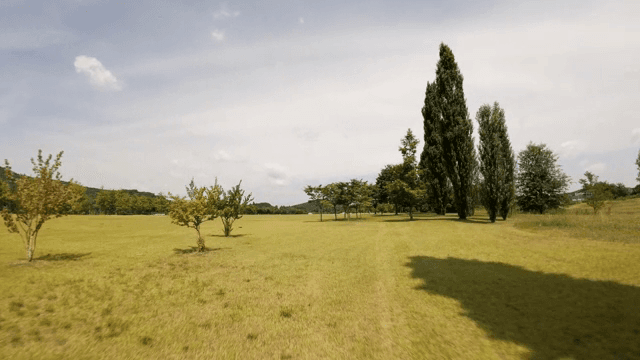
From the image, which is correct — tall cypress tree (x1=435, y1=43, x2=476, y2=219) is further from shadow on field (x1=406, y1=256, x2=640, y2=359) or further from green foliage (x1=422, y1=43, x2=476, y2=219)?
shadow on field (x1=406, y1=256, x2=640, y2=359)

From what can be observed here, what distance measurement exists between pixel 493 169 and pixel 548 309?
2813 cm

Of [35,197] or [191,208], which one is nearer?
[35,197]

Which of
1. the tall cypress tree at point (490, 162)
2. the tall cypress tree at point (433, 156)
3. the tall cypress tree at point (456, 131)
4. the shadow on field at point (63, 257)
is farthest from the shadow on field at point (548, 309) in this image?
the tall cypress tree at point (433, 156)

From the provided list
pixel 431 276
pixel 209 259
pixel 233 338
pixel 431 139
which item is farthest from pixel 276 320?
pixel 431 139

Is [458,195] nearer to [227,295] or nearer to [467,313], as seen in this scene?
[467,313]

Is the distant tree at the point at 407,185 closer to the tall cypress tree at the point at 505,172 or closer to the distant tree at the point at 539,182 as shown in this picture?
the tall cypress tree at the point at 505,172

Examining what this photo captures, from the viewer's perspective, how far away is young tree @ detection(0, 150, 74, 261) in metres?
13.0

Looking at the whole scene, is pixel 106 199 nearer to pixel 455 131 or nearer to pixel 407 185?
pixel 407 185

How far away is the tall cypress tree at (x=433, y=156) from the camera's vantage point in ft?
140

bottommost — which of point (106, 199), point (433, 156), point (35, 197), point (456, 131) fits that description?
point (35, 197)

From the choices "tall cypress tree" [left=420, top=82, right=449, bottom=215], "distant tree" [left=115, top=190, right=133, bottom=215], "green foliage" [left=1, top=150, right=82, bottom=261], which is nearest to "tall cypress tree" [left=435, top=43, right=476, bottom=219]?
"tall cypress tree" [left=420, top=82, right=449, bottom=215]

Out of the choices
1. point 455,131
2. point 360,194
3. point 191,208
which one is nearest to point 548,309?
point 191,208

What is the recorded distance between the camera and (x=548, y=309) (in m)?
7.34

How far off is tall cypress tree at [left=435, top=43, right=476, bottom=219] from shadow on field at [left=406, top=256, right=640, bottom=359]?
24.1m
